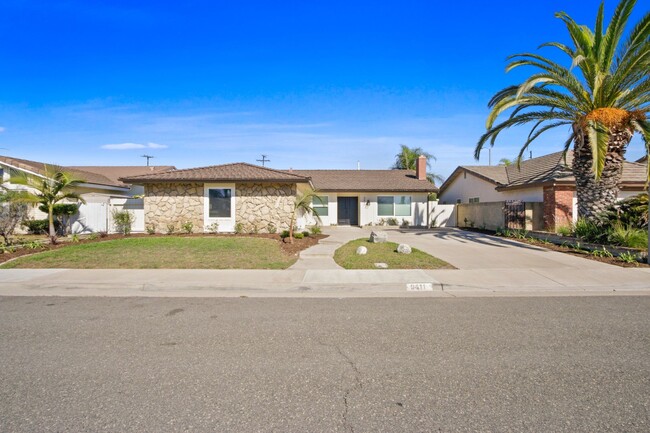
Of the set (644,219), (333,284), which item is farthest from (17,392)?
(644,219)

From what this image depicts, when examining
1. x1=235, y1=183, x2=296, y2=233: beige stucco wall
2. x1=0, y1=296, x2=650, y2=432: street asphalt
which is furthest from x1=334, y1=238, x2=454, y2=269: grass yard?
x1=235, y1=183, x2=296, y2=233: beige stucco wall

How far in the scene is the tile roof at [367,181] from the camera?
26250 mm

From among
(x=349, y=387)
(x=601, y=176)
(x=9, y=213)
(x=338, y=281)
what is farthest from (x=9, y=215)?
(x=601, y=176)

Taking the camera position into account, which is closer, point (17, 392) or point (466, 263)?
point (17, 392)

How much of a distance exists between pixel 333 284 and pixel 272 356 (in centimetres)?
401

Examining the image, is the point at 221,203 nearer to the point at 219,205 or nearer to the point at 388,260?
the point at 219,205

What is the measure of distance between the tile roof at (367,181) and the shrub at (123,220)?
38.0 feet

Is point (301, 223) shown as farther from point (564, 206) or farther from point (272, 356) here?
point (272, 356)

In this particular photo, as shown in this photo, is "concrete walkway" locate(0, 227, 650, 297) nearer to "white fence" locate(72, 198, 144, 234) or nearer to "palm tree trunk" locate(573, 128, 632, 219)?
"palm tree trunk" locate(573, 128, 632, 219)

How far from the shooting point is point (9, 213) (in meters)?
13.4

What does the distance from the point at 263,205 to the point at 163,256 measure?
747 cm

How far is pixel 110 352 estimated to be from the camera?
14.7 feet

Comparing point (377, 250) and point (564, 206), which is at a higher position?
point (564, 206)

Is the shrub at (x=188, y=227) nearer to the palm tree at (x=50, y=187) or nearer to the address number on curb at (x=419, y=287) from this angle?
the palm tree at (x=50, y=187)
